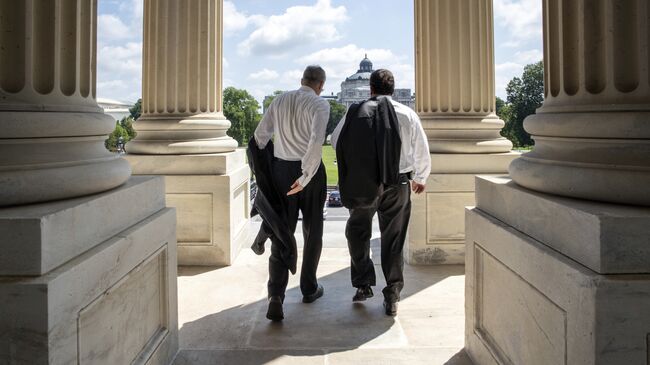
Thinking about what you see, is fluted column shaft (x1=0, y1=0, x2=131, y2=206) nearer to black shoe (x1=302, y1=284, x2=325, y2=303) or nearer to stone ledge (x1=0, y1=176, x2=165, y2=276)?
stone ledge (x1=0, y1=176, x2=165, y2=276)

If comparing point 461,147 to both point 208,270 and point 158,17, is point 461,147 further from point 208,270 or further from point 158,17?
point 158,17

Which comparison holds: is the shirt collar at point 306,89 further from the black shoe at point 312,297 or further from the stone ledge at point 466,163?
the stone ledge at point 466,163

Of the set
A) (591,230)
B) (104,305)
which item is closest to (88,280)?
(104,305)

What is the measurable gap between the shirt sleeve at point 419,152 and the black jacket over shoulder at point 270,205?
1.97 m

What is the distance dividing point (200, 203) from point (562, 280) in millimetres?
7955

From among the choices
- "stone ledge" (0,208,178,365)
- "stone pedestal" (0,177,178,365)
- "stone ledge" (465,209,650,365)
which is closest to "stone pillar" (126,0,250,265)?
"stone ledge" (0,208,178,365)

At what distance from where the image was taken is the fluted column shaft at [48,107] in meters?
3.95

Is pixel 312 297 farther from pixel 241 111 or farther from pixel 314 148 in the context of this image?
pixel 241 111

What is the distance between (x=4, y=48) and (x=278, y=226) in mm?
4204

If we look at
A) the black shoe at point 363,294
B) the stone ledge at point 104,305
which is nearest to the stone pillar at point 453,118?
the black shoe at point 363,294

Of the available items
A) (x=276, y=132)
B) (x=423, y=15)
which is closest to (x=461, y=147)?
(x=423, y=15)

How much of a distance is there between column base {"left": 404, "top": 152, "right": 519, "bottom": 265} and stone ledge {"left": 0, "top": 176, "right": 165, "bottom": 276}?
6.76 metres

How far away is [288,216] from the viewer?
7547 millimetres

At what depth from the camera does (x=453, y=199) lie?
10414mm
